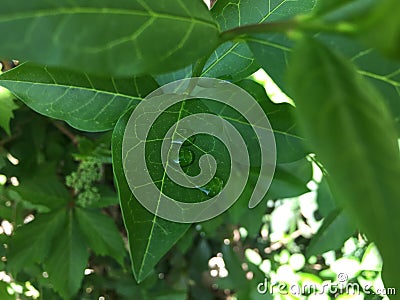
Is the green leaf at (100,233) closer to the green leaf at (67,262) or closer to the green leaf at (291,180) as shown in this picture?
the green leaf at (67,262)

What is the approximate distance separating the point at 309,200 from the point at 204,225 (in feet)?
0.83

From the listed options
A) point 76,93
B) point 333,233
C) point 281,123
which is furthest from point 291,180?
point 76,93

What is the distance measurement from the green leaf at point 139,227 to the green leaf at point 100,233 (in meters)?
0.42

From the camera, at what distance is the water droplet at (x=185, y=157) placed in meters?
0.51

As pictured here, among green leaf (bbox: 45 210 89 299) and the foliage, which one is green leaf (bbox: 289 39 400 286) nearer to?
the foliage

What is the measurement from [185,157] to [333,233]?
39 centimetres

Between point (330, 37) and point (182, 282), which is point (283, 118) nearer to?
point (330, 37)

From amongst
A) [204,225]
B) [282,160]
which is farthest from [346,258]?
[282,160]

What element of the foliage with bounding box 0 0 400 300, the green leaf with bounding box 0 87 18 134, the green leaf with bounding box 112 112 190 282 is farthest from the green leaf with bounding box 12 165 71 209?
the green leaf with bounding box 112 112 190 282

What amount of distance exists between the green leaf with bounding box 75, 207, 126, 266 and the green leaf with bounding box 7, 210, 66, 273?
31 mm

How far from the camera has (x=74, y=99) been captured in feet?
1.77

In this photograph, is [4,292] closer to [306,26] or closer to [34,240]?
[34,240]

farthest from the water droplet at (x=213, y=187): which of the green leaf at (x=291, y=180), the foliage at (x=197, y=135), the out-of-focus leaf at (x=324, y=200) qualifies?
the out-of-focus leaf at (x=324, y=200)

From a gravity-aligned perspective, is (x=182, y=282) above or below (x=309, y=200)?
below
